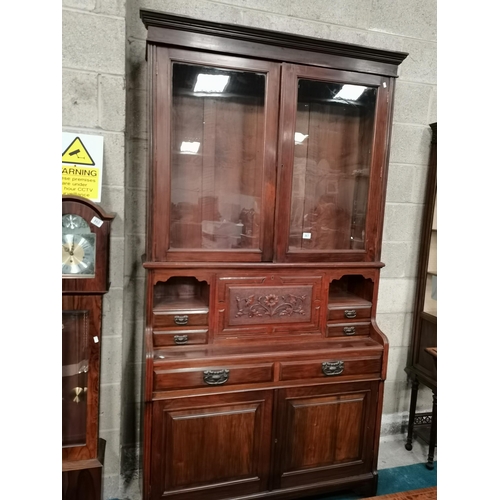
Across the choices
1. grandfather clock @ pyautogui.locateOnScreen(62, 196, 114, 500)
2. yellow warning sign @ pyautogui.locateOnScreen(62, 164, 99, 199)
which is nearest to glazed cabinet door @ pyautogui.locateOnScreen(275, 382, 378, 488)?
grandfather clock @ pyautogui.locateOnScreen(62, 196, 114, 500)

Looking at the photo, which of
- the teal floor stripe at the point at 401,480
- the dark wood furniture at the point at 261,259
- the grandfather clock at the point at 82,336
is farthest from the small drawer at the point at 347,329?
the grandfather clock at the point at 82,336

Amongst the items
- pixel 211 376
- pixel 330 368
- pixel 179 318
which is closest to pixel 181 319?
pixel 179 318

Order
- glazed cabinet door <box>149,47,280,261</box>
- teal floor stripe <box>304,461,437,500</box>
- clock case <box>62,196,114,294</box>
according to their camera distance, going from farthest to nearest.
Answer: teal floor stripe <box>304,461,437,500</box>
glazed cabinet door <box>149,47,280,261</box>
clock case <box>62,196,114,294</box>

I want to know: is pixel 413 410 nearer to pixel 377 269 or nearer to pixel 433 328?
pixel 433 328

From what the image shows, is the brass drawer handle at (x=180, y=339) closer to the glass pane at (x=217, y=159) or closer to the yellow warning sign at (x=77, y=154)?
the glass pane at (x=217, y=159)

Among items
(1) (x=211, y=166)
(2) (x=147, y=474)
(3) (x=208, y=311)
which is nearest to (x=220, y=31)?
(1) (x=211, y=166)

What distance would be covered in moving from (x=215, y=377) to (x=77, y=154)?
1063 millimetres

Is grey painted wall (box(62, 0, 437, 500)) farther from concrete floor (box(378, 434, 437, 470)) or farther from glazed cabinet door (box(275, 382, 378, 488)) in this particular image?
glazed cabinet door (box(275, 382, 378, 488))

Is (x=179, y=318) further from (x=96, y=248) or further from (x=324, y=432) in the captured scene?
(x=324, y=432)

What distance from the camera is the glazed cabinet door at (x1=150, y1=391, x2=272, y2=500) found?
1490 mm

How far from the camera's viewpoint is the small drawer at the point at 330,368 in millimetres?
1582

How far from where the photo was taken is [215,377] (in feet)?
4.92

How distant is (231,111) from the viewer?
5.32 feet

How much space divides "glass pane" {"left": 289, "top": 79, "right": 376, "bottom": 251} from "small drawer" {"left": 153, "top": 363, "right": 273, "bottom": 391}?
560mm
